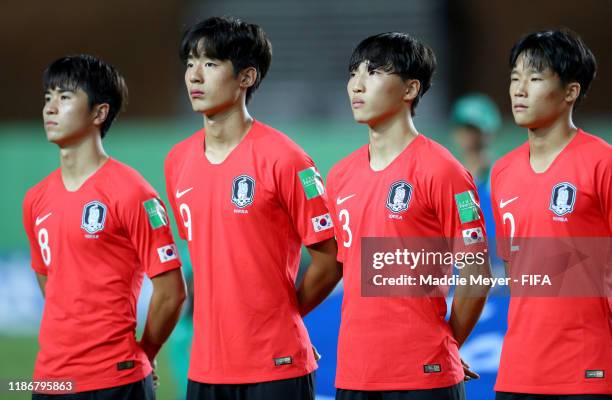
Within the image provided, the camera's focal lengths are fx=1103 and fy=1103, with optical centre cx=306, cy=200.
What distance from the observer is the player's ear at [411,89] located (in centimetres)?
472

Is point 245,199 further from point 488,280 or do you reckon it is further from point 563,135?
point 563,135

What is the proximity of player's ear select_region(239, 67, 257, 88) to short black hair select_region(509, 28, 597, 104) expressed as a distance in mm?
1140

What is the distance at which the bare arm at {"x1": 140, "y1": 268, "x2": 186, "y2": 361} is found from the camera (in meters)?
4.88

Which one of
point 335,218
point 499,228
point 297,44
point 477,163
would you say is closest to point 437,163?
Answer: point 499,228

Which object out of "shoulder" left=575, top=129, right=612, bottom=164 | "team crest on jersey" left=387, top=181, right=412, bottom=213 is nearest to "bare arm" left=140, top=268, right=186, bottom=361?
"team crest on jersey" left=387, top=181, right=412, bottom=213

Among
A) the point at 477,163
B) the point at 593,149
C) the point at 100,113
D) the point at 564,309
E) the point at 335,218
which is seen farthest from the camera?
the point at 477,163

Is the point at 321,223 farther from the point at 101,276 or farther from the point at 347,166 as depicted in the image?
the point at 101,276

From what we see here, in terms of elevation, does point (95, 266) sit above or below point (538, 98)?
below

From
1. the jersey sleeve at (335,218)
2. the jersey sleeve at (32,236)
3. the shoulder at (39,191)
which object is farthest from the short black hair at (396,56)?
the jersey sleeve at (32,236)

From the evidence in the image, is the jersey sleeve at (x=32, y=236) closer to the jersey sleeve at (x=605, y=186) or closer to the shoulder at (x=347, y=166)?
the shoulder at (x=347, y=166)

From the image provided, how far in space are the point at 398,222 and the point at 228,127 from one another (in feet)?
2.86

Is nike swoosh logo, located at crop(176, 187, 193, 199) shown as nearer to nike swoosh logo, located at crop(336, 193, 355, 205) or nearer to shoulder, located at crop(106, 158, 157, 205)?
shoulder, located at crop(106, 158, 157, 205)

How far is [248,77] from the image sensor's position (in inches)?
193

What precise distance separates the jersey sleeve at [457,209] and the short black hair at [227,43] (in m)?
1.00
